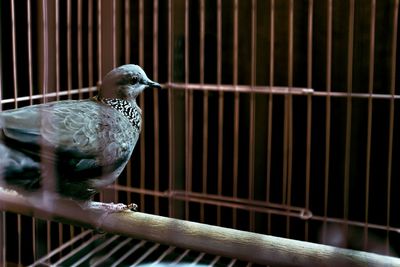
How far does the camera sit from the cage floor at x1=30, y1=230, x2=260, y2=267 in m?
1.35

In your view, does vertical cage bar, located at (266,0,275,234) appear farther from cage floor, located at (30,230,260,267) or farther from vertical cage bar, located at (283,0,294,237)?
cage floor, located at (30,230,260,267)

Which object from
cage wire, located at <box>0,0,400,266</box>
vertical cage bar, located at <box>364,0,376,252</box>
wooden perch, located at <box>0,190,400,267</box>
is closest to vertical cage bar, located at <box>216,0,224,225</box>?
cage wire, located at <box>0,0,400,266</box>

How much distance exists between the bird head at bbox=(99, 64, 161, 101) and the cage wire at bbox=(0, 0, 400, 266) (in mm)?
211

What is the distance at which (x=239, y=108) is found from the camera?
1.48 metres

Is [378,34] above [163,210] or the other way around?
above

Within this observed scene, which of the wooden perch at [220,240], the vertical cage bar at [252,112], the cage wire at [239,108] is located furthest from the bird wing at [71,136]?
the vertical cage bar at [252,112]

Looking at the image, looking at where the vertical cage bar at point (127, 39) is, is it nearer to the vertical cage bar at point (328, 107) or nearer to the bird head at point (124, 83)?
the bird head at point (124, 83)

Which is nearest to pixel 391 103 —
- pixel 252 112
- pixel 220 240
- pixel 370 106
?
pixel 370 106

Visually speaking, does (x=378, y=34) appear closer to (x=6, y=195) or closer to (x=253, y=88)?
(x=253, y=88)

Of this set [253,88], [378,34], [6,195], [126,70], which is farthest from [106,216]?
[378,34]

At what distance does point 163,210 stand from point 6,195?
880 millimetres

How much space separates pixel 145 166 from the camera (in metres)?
1.57

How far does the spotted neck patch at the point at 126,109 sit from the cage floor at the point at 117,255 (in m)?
0.39

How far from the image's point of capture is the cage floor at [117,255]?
4.44 feet
